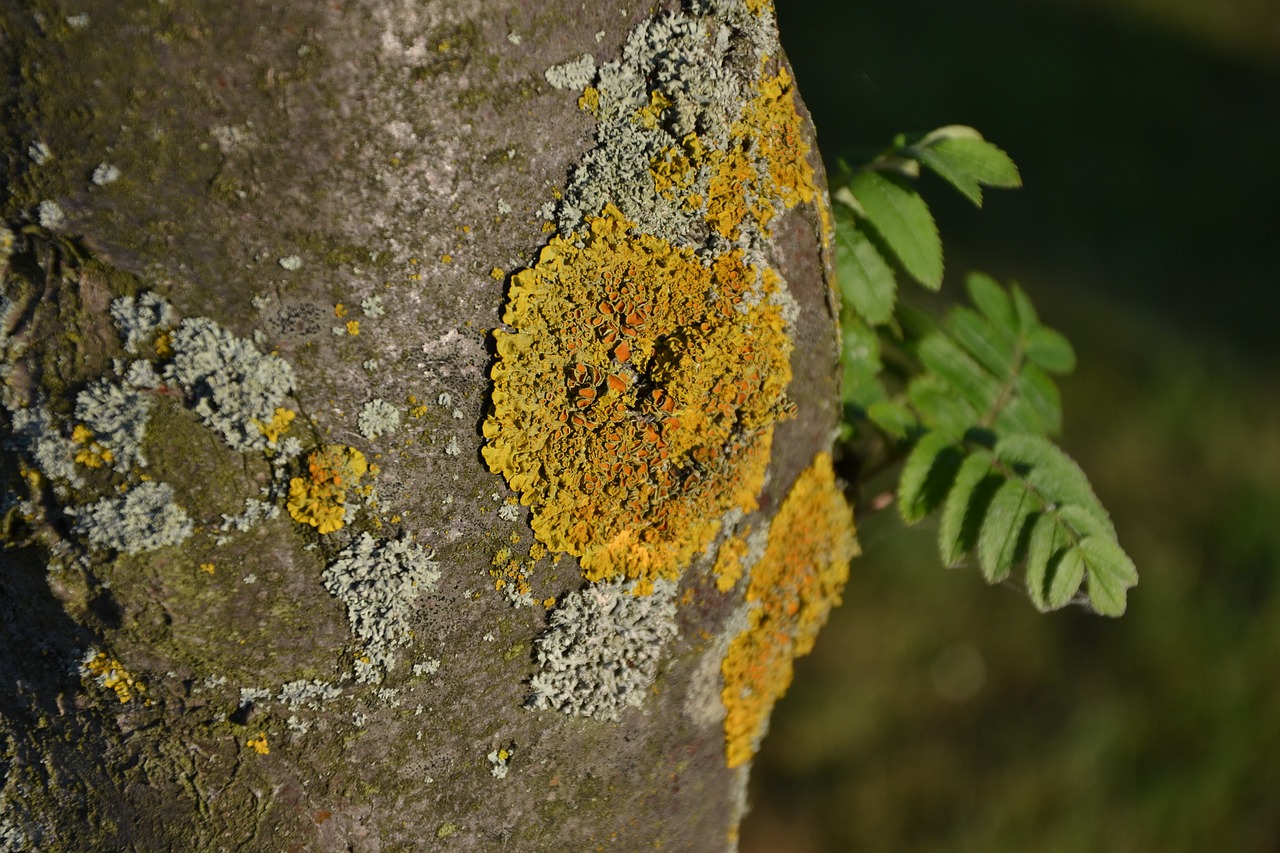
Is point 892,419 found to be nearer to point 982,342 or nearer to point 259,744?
point 982,342

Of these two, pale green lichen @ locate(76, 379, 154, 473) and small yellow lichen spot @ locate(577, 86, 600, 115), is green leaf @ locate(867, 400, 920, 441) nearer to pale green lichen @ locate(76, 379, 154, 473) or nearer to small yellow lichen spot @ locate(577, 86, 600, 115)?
small yellow lichen spot @ locate(577, 86, 600, 115)

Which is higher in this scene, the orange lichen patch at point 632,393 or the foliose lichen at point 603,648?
the orange lichen patch at point 632,393

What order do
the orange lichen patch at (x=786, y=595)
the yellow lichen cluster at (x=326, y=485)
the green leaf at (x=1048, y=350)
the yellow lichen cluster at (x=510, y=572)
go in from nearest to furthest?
1. the yellow lichen cluster at (x=326, y=485)
2. the yellow lichen cluster at (x=510, y=572)
3. the orange lichen patch at (x=786, y=595)
4. the green leaf at (x=1048, y=350)

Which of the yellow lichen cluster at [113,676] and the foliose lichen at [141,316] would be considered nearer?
the foliose lichen at [141,316]

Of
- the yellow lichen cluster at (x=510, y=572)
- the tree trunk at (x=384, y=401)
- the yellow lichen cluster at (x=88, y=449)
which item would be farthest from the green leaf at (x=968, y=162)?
the yellow lichen cluster at (x=88, y=449)

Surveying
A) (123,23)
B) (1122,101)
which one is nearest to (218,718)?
(123,23)

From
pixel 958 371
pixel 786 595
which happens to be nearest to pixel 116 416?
pixel 786 595

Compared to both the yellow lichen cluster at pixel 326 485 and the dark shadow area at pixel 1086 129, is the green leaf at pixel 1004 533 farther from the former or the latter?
the dark shadow area at pixel 1086 129
